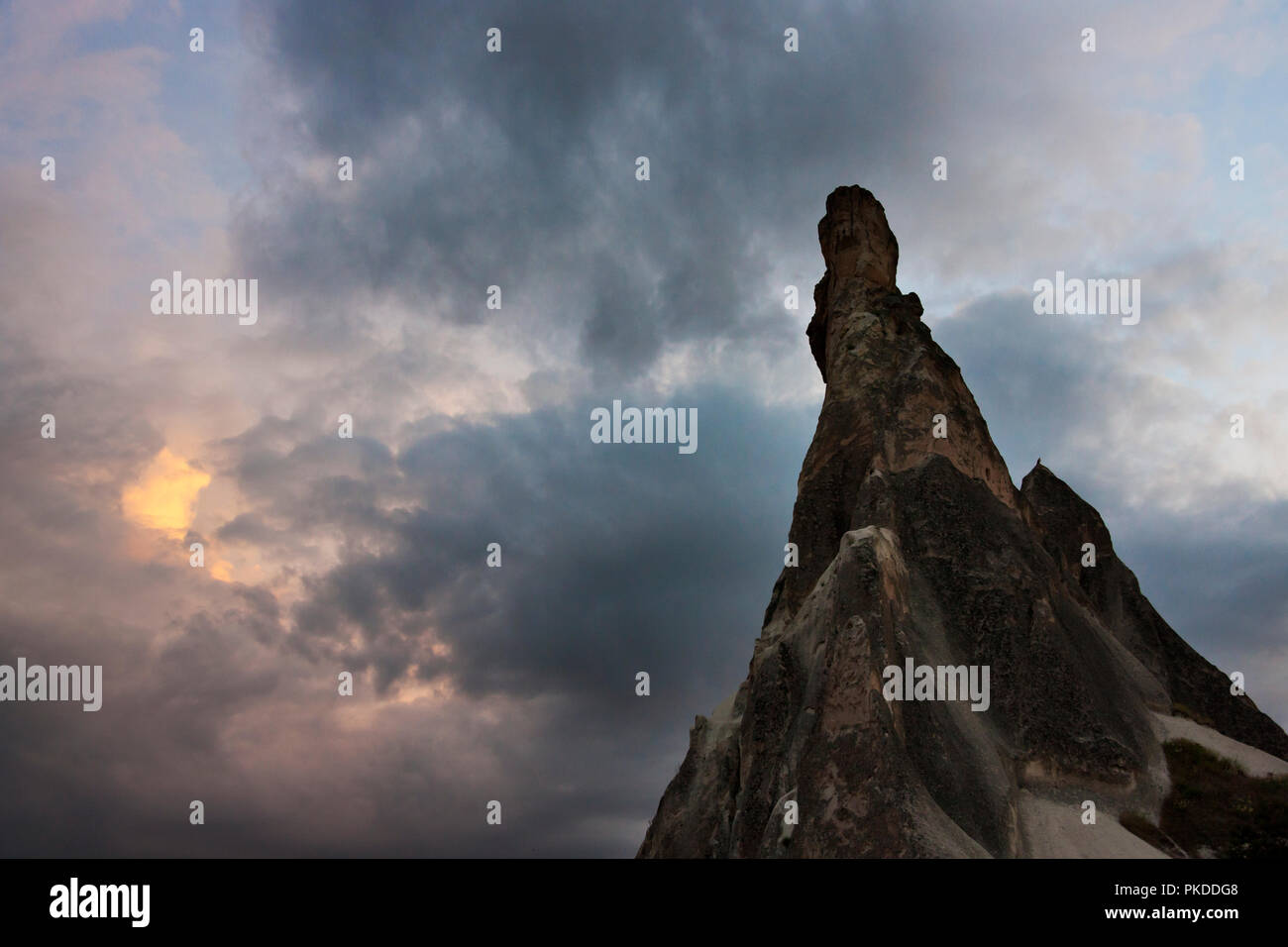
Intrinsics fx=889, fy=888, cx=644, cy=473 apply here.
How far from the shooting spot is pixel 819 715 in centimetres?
2380

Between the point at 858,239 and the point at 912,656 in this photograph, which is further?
the point at 858,239

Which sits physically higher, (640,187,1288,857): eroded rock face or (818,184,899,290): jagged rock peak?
(818,184,899,290): jagged rock peak

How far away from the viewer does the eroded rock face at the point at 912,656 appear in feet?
74.9

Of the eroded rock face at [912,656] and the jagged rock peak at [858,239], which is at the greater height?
the jagged rock peak at [858,239]

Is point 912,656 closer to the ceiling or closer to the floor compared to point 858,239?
closer to the floor

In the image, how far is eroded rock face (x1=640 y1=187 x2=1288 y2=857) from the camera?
2283 cm

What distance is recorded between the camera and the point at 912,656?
26.6m

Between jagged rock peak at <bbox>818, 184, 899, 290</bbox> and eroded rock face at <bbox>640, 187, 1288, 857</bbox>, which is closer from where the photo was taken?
eroded rock face at <bbox>640, 187, 1288, 857</bbox>

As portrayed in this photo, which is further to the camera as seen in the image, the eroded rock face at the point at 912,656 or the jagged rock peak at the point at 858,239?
the jagged rock peak at the point at 858,239
